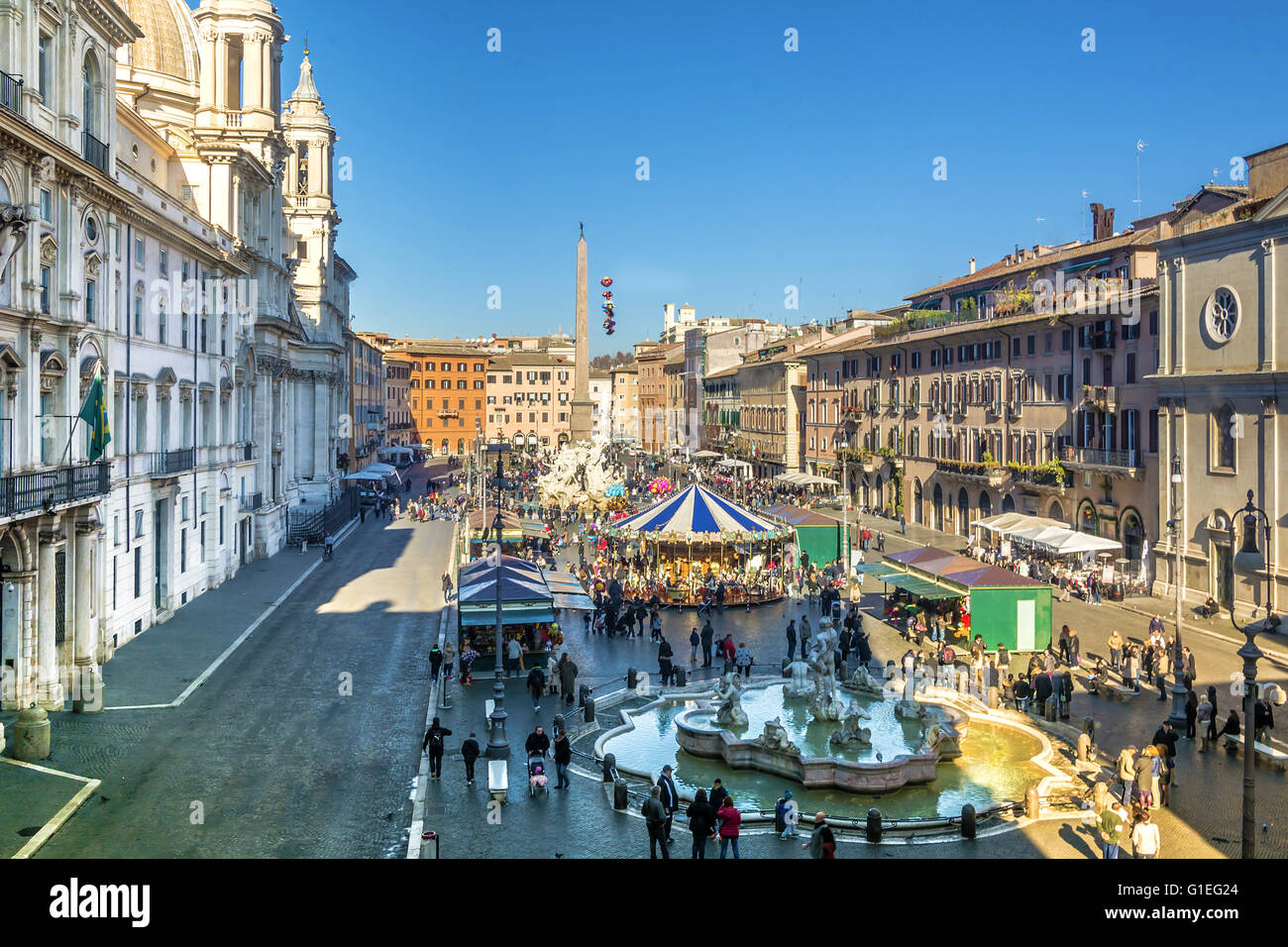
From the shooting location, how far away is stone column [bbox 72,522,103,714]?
23.0 meters

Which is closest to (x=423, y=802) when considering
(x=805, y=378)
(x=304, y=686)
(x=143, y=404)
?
(x=304, y=686)

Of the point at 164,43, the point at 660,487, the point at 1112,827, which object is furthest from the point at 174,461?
the point at 660,487

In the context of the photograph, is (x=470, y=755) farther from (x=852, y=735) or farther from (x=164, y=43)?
(x=164, y=43)

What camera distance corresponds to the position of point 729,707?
69.2 feet

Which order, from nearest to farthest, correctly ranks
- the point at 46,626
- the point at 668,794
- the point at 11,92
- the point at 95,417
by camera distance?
the point at 668,794
the point at 11,92
the point at 46,626
the point at 95,417

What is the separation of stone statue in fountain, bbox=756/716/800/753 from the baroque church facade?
14070mm

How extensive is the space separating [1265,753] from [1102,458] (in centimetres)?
2382

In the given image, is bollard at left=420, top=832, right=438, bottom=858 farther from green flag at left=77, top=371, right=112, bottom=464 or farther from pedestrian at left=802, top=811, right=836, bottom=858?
green flag at left=77, top=371, right=112, bottom=464

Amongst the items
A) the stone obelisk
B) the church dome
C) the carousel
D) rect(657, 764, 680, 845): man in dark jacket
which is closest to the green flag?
rect(657, 764, 680, 845): man in dark jacket

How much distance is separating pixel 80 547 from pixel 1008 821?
19.8 m

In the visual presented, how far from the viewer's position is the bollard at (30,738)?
61.1ft

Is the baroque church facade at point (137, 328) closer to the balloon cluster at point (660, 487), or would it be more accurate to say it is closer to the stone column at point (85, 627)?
the stone column at point (85, 627)

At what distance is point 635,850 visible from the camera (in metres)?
15.0
